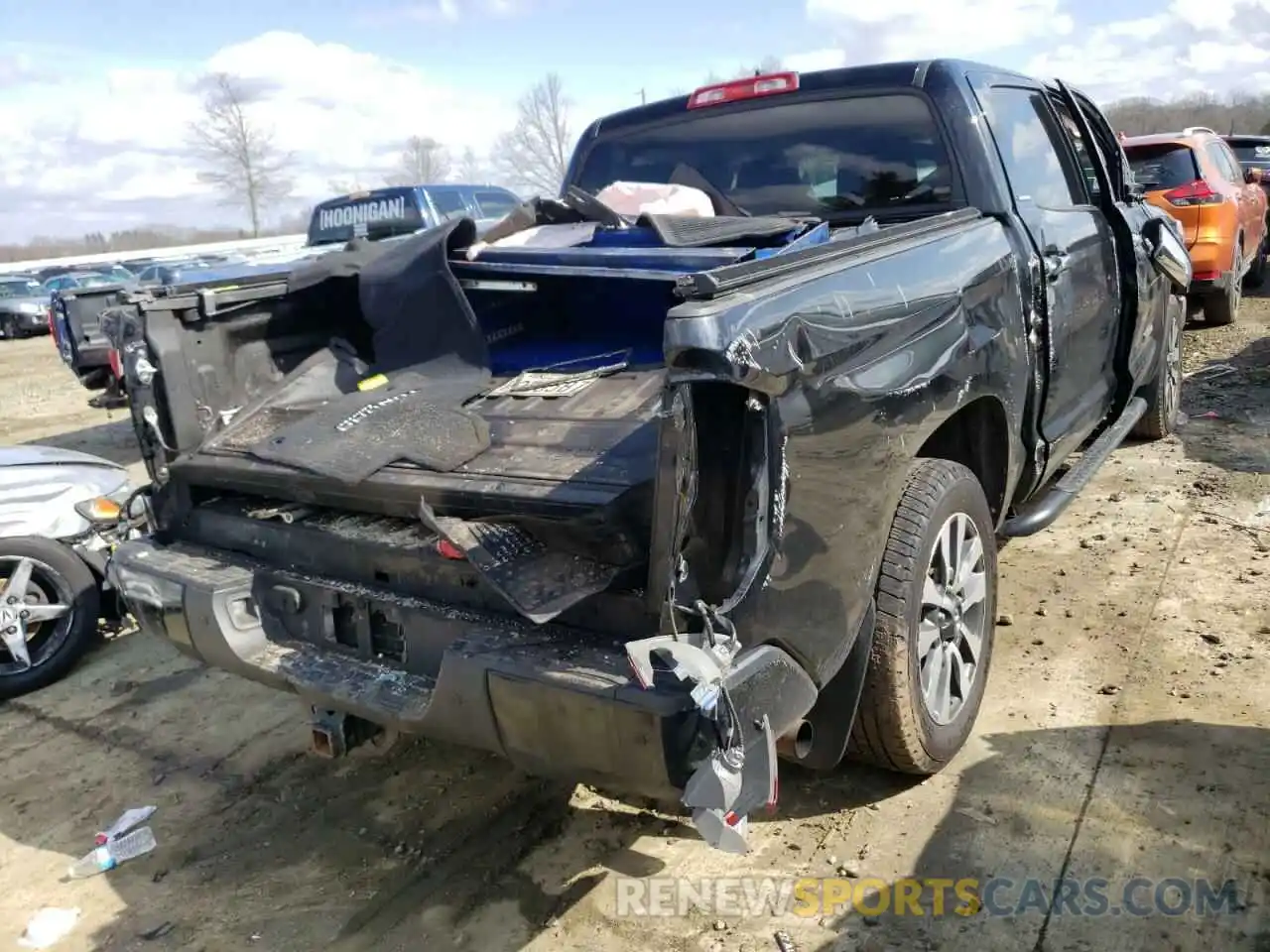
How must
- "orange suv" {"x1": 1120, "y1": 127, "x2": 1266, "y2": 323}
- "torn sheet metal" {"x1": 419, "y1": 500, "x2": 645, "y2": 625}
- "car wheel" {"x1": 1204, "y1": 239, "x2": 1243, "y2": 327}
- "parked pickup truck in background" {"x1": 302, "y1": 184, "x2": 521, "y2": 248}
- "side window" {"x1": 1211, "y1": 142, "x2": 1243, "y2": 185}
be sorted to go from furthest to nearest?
"parked pickup truck in background" {"x1": 302, "y1": 184, "x2": 521, "y2": 248} < "side window" {"x1": 1211, "y1": 142, "x2": 1243, "y2": 185} < "car wheel" {"x1": 1204, "y1": 239, "x2": 1243, "y2": 327} < "orange suv" {"x1": 1120, "y1": 127, "x2": 1266, "y2": 323} < "torn sheet metal" {"x1": 419, "y1": 500, "x2": 645, "y2": 625}

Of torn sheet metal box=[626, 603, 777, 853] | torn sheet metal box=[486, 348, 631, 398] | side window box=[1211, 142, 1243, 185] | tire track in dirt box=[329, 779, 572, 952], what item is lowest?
tire track in dirt box=[329, 779, 572, 952]

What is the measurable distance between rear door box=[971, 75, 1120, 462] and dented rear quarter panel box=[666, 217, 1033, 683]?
0.91 meters

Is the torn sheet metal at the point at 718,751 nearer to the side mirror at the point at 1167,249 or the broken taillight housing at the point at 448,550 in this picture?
the broken taillight housing at the point at 448,550

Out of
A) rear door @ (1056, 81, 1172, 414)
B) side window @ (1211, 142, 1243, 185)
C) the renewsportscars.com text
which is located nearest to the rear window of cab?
side window @ (1211, 142, 1243, 185)

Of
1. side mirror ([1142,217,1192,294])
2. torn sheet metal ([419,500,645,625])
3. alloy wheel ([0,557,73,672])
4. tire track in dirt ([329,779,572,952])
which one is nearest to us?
torn sheet metal ([419,500,645,625])

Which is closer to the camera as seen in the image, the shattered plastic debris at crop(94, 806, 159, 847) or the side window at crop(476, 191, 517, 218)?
the shattered plastic debris at crop(94, 806, 159, 847)

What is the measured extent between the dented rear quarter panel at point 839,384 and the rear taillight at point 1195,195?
712 cm

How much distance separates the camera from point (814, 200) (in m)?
4.07

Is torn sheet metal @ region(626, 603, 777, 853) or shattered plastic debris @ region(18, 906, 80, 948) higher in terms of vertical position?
torn sheet metal @ region(626, 603, 777, 853)

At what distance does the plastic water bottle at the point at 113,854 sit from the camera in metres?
2.98

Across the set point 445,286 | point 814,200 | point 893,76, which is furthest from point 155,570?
point 893,76

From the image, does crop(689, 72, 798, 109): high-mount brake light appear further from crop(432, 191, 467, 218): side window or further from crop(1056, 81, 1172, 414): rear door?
crop(432, 191, 467, 218): side window

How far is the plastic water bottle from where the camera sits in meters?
2.98

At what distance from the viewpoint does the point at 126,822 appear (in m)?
3.18
